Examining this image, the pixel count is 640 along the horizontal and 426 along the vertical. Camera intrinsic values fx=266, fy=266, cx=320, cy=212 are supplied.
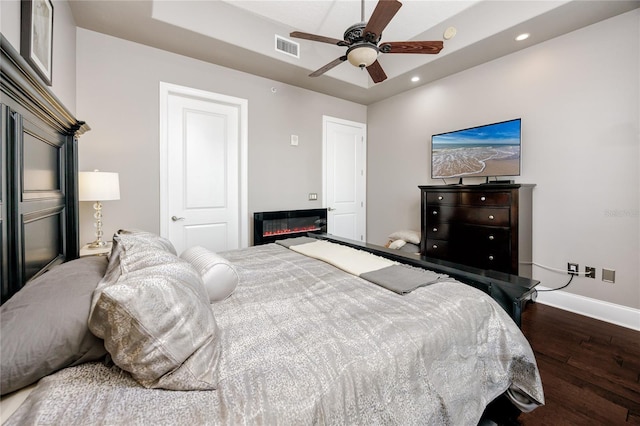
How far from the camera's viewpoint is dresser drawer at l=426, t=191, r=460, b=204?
3037 mm

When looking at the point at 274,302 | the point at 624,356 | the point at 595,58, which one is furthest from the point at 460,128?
the point at 274,302

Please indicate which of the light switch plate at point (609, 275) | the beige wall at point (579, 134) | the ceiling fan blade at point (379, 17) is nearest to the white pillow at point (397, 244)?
the beige wall at point (579, 134)

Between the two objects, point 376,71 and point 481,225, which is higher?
point 376,71

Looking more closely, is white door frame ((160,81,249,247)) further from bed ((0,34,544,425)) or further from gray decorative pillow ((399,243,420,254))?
gray decorative pillow ((399,243,420,254))

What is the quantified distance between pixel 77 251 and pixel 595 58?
15.4ft

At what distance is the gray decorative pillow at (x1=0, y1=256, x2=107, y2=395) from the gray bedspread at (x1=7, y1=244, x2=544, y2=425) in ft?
0.15

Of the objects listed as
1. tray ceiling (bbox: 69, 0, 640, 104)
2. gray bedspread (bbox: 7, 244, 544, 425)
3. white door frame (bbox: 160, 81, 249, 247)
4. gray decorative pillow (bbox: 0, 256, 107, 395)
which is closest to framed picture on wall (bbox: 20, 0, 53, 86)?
tray ceiling (bbox: 69, 0, 640, 104)

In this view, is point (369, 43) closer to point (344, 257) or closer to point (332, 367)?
point (344, 257)

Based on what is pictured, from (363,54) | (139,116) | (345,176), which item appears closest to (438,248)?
(345,176)

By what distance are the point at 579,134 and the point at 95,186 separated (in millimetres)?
4447

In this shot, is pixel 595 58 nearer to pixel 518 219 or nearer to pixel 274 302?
pixel 518 219

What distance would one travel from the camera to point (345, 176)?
15.1 ft

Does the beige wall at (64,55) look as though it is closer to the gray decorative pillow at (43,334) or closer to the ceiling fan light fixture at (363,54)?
the gray decorative pillow at (43,334)

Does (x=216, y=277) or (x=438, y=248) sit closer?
(x=216, y=277)
